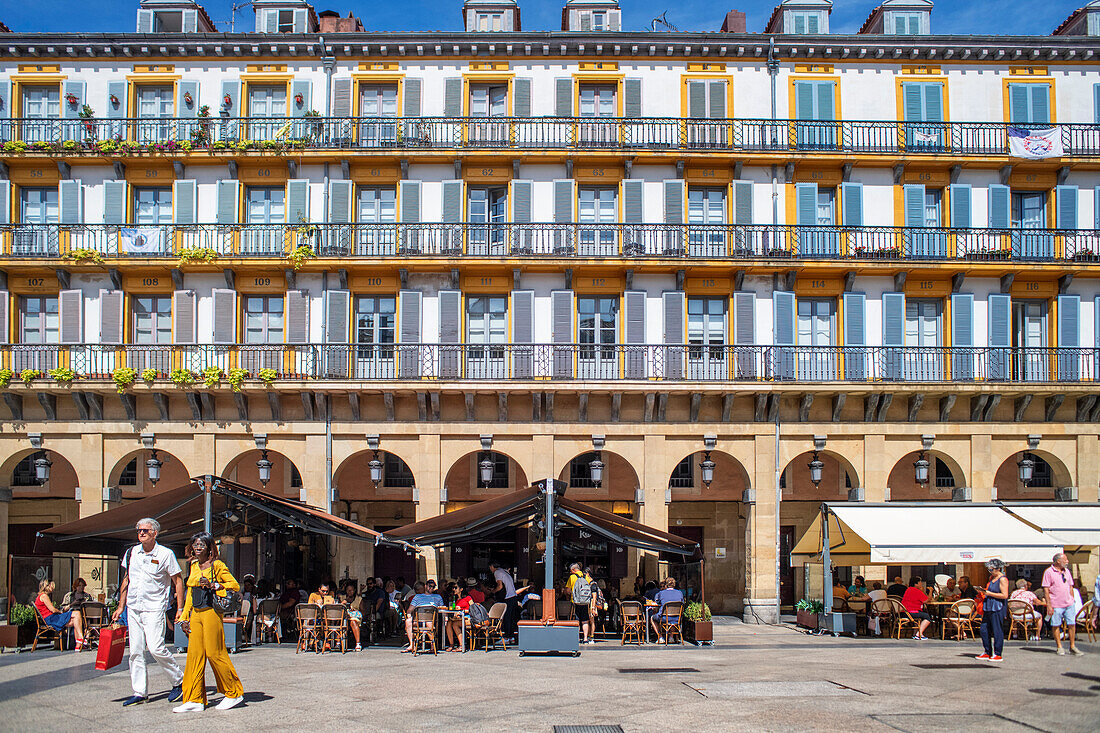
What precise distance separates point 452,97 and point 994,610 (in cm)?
1816

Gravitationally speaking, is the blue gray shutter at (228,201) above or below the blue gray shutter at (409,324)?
above

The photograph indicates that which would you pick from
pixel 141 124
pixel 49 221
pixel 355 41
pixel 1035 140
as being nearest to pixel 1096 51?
pixel 1035 140

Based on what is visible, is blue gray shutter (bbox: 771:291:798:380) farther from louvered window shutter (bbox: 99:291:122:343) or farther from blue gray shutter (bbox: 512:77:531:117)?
louvered window shutter (bbox: 99:291:122:343)

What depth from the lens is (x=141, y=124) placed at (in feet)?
87.6

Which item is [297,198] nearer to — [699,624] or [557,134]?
[557,134]

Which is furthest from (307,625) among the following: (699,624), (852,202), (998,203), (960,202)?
(998,203)

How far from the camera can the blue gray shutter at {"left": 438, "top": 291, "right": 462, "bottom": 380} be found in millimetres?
25750

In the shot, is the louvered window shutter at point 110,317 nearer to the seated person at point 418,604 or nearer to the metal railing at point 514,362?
the metal railing at point 514,362

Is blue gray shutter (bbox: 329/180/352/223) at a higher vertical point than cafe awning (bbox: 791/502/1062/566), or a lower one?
higher

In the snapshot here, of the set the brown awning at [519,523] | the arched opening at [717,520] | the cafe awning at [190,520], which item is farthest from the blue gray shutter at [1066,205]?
the cafe awning at [190,520]

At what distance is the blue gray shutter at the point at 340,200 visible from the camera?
26.6m

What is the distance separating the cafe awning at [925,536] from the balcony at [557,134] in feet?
31.2

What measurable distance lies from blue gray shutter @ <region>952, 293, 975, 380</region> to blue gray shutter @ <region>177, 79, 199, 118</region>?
2024 centimetres

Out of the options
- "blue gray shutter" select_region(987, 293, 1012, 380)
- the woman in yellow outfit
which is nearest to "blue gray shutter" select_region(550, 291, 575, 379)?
"blue gray shutter" select_region(987, 293, 1012, 380)
